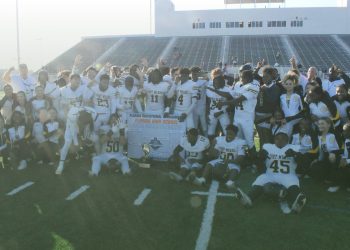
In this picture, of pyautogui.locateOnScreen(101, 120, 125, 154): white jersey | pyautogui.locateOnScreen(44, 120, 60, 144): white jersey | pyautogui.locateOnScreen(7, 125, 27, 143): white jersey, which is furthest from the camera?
pyautogui.locateOnScreen(44, 120, 60, 144): white jersey

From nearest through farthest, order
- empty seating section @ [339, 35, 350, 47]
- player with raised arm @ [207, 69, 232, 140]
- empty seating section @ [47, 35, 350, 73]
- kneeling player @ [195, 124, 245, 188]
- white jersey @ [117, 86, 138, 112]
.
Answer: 1. kneeling player @ [195, 124, 245, 188]
2. player with raised arm @ [207, 69, 232, 140]
3. white jersey @ [117, 86, 138, 112]
4. empty seating section @ [47, 35, 350, 73]
5. empty seating section @ [339, 35, 350, 47]

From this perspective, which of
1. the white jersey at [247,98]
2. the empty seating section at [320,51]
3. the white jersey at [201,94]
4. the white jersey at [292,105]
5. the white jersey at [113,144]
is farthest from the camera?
the empty seating section at [320,51]

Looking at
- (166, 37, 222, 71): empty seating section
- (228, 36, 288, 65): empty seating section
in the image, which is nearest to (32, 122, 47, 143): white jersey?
(166, 37, 222, 71): empty seating section

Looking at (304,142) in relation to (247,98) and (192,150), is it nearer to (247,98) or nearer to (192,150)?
A: (247,98)

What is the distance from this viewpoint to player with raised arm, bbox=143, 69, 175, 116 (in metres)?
9.32

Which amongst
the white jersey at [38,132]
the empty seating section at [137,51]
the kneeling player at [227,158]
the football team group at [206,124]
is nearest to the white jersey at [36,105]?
the football team group at [206,124]

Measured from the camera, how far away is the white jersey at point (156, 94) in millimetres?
9342

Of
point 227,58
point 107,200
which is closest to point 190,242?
point 107,200

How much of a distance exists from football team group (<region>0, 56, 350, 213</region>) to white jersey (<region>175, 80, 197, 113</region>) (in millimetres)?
22

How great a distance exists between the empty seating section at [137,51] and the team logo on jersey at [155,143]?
33.8 meters

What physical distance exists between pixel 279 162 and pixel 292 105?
1.71m

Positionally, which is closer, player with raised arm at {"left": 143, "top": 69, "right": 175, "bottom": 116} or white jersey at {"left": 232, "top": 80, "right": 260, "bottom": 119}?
white jersey at {"left": 232, "top": 80, "right": 260, "bottom": 119}

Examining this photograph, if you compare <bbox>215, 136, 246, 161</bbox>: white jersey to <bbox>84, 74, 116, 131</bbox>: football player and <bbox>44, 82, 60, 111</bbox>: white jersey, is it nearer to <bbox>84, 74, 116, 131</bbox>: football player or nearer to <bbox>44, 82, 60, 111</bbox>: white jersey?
<bbox>84, 74, 116, 131</bbox>: football player

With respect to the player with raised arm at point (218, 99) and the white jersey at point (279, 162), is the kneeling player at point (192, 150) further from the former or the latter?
the white jersey at point (279, 162)
